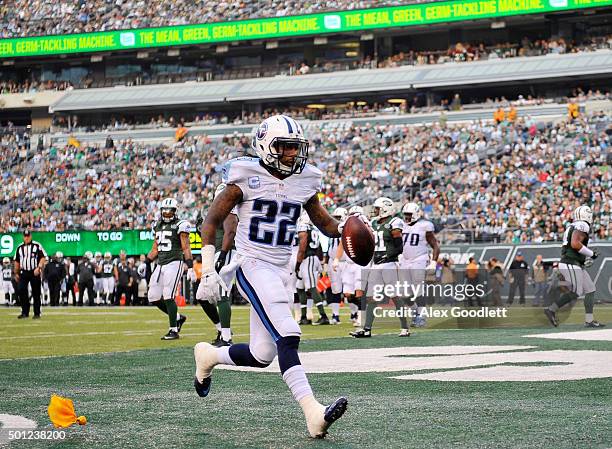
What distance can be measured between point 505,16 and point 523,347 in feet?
104

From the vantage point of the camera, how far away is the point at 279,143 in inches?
239

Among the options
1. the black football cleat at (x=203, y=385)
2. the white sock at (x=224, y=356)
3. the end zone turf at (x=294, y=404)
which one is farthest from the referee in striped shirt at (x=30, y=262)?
the white sock at (x=224, y=356)

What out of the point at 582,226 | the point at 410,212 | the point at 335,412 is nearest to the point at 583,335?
the point at 582,226

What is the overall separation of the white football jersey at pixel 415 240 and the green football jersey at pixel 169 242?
3496 mm

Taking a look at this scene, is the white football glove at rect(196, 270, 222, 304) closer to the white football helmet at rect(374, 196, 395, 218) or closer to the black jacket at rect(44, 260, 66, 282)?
the white football helmet at rect(374, 196, 395, 218)

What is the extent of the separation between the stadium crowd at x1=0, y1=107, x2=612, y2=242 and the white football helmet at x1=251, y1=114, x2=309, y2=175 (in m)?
19.7

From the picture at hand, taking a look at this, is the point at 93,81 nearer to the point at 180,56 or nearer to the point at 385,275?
the point at 180,56

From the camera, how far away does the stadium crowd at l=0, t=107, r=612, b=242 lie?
27.5 m

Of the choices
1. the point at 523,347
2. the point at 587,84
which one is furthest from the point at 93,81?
the point at 523,347

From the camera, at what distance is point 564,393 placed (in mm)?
7227

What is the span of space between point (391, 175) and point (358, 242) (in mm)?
26539

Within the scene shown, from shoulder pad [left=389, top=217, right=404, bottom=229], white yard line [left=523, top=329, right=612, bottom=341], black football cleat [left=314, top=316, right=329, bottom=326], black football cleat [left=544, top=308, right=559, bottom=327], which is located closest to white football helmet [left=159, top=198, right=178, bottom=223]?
shoulder pad [left=389, top=217, right=404, bottom=229]

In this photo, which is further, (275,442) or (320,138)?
(320,138)

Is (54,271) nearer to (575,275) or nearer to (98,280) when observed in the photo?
(98,280)
